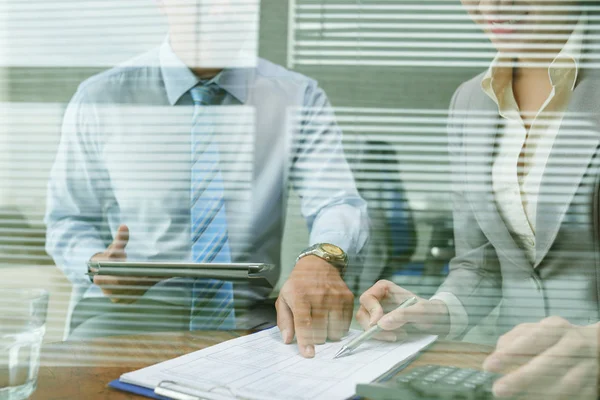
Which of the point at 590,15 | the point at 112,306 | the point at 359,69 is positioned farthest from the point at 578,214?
the point at 112,306

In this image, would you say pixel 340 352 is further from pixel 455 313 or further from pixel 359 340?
pixel 455 313

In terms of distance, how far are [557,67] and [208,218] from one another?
69 cm

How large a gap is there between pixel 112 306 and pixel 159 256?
0.42 ft

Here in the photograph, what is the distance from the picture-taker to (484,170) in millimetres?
884

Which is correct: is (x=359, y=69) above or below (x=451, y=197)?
above

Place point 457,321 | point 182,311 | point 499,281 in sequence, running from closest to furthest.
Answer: point 457,321
point 499,281
point 182,311

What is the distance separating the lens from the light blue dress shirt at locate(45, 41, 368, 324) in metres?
1.00

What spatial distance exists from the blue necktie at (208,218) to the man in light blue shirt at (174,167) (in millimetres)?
13

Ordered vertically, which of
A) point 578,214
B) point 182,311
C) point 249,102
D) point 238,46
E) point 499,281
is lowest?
point 182,311

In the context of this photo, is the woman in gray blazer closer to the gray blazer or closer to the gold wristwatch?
the gray blazer

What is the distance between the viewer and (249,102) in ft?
3.57

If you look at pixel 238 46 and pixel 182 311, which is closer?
pixel 182 311

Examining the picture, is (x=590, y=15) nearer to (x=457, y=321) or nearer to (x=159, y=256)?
(x=457, y=321)

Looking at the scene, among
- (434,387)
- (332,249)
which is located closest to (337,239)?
(332,249)
